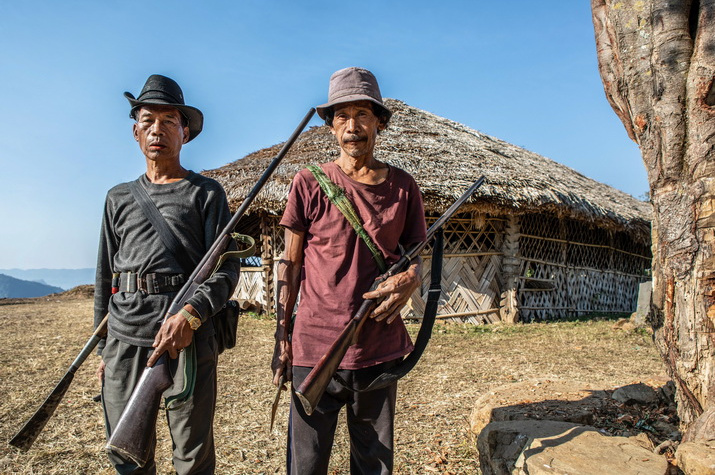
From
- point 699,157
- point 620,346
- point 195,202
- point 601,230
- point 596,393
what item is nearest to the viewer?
point 195,202

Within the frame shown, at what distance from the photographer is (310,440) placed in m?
2.09

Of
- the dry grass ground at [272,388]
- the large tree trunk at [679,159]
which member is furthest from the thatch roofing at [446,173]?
the large tree trunk at [679,159]

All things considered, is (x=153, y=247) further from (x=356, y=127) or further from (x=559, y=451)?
(x=559, y=451)

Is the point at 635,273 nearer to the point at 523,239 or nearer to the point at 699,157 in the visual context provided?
the point at 523,239

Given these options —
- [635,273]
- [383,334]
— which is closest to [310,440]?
[383,334]

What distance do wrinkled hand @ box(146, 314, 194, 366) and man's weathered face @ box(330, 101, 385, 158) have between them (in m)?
1.00

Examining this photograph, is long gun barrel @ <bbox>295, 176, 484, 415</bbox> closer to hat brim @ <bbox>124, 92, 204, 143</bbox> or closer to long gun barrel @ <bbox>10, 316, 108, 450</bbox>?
long gun barrel @ <bbox>10, 316, 108, 450</bbox>

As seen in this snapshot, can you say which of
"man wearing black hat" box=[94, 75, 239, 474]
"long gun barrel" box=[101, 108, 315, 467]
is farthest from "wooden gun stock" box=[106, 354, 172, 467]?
"man wearing black hat" box=[94, 75, 239, 474]

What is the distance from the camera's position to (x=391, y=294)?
199cm

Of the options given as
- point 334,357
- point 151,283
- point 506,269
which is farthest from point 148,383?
point 506,269

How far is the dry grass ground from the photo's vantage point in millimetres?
3543

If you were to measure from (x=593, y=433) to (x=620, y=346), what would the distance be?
624 cm

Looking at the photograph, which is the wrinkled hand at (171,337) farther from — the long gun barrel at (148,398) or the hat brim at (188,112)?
Answer: the hat brim at (188,112)

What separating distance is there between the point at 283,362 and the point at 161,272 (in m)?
0.68
